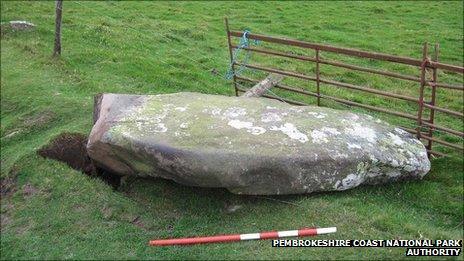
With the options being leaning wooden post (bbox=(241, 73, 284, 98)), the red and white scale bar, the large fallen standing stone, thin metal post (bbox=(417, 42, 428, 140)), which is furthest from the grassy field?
leaning wooden post (bbox=(241, 73, 284, 98))

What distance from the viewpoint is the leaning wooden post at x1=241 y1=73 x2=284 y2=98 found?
1162cm

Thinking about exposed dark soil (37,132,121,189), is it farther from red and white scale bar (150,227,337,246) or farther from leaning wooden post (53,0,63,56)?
leaning wooden post (53,0,63,56)

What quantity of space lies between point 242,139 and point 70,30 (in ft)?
39.8

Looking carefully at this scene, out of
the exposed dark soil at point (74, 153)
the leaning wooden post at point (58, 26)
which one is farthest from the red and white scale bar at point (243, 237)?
the leaning wooden post at point (58, 26)

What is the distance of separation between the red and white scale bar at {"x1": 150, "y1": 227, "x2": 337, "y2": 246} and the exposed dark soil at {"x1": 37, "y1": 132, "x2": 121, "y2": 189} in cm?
251

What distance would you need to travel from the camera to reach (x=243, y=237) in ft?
24.9

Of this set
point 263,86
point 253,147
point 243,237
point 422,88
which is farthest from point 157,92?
point 422,88

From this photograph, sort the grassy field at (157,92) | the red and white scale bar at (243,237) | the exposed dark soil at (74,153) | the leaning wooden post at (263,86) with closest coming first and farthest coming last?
the red and white scale bar at (243,237) → the grassy field at (157,92) → the exposed dark soil at (74,153) → the leaning wooden post at (263,86)

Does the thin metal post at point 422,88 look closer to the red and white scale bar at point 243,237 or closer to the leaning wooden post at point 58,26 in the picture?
the red and white scale bar at point 243,237

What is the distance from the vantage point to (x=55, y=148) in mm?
10406

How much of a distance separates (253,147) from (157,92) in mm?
5977

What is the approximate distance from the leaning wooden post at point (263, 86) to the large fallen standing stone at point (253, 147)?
2025 millimetres

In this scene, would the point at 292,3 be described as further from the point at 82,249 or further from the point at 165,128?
the point at 82,249

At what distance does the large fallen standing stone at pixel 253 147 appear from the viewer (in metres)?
7.93
